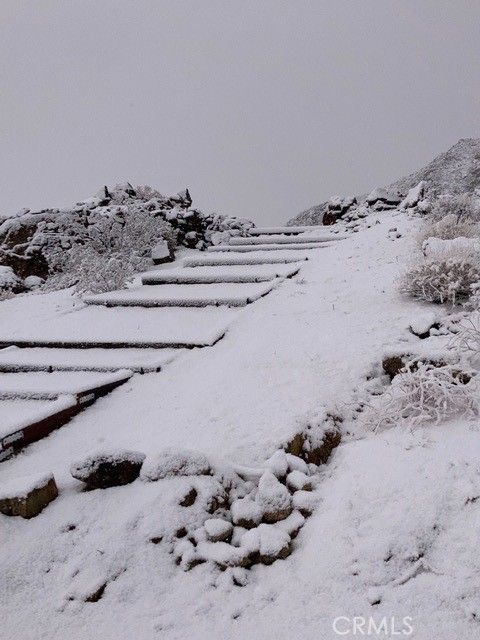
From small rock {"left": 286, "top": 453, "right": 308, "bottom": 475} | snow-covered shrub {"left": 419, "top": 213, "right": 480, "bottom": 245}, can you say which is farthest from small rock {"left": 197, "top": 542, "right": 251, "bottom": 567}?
snow-covered shrub {"left": 419, "top": 213, "right": 480, "bottom": 245}

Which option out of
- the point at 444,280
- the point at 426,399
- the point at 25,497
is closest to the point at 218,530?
the point at 25,497

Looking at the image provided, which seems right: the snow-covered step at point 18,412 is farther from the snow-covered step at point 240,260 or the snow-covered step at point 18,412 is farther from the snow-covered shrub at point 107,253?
the snow-covered step at point 240,260

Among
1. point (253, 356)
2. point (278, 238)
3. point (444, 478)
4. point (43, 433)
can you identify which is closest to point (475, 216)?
point (278, 238)

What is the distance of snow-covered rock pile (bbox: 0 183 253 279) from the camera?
8.87 metres

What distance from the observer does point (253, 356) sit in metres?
3.83

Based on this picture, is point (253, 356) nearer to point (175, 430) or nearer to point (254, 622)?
point (175, 430)

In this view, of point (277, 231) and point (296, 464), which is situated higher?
point (277, 231)

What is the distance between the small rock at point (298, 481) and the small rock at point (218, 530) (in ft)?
1.24

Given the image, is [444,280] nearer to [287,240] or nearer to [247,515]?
[247,515]

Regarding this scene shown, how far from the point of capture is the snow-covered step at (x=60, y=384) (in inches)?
140

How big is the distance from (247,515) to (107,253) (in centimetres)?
653

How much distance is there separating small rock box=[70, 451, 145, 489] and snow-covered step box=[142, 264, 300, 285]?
15.2ft

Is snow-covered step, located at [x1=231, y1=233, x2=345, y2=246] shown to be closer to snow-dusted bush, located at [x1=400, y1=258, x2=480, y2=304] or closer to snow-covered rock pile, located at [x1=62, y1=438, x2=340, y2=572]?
snow-dusted bush, located at [x1=400, y1=258, x2=480, y2=304]

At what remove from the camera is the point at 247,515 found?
2.10 m
